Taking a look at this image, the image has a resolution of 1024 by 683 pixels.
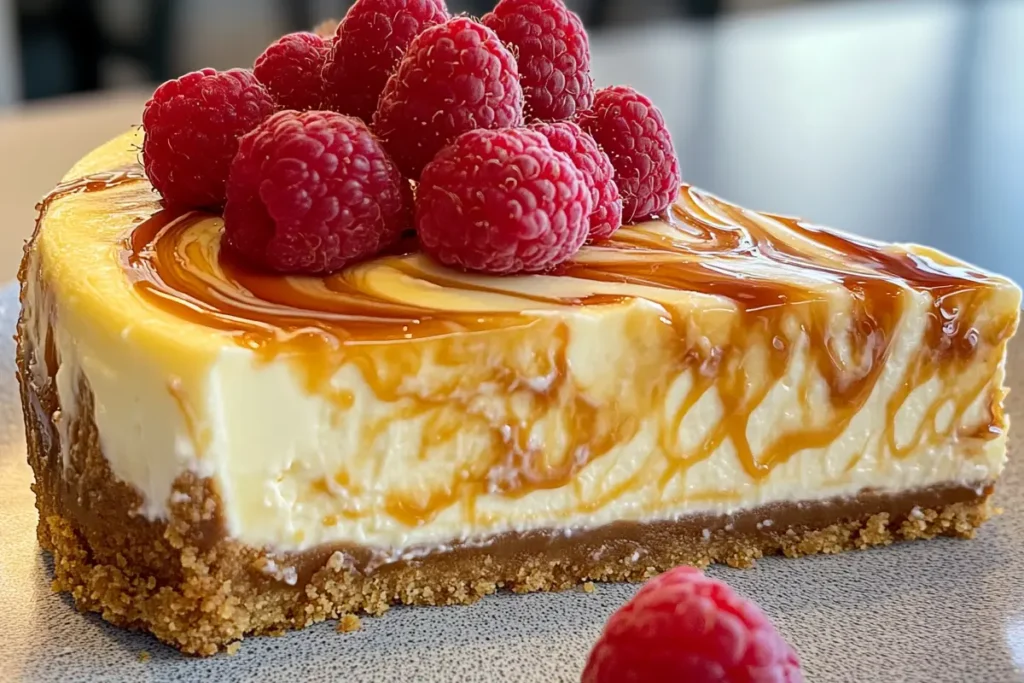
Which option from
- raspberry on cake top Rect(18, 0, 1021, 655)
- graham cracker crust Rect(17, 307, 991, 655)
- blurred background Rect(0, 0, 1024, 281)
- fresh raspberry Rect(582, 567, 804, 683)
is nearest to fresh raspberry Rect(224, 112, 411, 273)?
raspberry on cake top Rect(18, 0, 1021, 655)

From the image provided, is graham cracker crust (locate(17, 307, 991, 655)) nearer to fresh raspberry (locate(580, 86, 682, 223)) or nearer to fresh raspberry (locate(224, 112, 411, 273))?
fresh raspberry (locate(224, 112, 411, 273))

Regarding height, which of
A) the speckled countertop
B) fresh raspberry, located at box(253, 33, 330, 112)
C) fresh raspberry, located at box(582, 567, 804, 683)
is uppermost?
fresh raspberry, located at box(253, 33, 330, 112)

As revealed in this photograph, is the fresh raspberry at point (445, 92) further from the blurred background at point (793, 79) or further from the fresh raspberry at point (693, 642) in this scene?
the blurred background at point (793, 79)

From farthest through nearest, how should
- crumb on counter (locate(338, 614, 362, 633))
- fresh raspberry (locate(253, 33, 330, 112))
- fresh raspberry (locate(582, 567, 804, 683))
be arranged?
fresh raspberry (locate(253, 33, 330, 112))
crumb on counter (locate(338, 614, 362, 633))
fresh raspberry (locate(582, 567, 804, 683))

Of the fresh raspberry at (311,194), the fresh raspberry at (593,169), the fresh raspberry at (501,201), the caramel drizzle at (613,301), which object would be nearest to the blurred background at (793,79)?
the caramel drizzle at (613,301)

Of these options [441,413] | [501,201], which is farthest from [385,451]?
[501,201]

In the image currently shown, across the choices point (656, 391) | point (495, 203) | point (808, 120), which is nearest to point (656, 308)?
point (656, 391)
